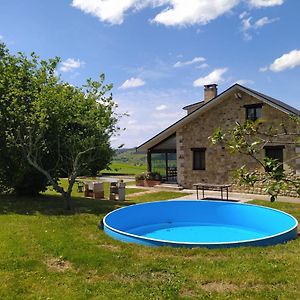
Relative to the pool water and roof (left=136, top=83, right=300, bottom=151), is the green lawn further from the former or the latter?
roof (left=136, top=83, right=300, bottom=151)

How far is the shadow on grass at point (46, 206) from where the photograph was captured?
15297 mm

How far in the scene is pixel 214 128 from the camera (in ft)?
77.8

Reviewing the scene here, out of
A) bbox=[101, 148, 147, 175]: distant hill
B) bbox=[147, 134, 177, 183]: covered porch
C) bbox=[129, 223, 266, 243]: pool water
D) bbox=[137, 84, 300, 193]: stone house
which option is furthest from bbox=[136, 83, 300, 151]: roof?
bbox=[129, 223, 266, 243]: pool water

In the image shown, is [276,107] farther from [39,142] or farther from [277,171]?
[277,171]

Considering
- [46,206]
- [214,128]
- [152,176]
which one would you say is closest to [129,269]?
[46,206]

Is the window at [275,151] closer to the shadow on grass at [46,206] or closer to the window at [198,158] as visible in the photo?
the window at [198,158]

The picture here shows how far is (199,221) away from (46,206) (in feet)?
25.4

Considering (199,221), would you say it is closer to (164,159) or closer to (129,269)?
(129,269)

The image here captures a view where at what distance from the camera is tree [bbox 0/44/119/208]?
15523 mm

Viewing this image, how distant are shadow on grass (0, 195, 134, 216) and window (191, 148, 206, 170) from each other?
27.2 feet

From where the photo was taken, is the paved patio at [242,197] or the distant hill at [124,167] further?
the distant hill at [124,167]

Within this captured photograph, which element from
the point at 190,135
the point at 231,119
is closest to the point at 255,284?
the point at 231,119

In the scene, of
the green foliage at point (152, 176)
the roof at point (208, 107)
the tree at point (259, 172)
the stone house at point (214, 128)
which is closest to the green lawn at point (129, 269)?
A: the tree at point (259, 172)

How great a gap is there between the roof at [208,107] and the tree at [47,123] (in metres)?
8.84
